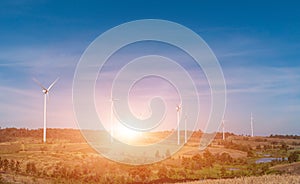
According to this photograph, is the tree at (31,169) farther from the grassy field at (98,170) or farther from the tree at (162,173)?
the tree at (162,173)

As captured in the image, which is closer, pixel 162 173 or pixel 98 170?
pixel 98 170

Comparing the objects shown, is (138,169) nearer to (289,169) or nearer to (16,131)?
(289,169)

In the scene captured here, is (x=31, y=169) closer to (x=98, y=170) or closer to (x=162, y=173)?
(x=98, y=170)

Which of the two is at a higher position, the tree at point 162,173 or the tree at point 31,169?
the tree at point 31,169

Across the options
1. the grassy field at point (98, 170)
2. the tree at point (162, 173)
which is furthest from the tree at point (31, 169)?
the tree at point (162, 173)

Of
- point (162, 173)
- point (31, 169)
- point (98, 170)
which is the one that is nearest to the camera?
point (31, 169)

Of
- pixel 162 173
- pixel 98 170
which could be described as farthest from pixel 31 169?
pixel 162 173

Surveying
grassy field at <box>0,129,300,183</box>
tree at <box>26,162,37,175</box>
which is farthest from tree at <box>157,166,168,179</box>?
tree at <box>26,162,37,175</box>

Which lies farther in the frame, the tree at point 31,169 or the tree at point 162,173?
the tree at point 162,173

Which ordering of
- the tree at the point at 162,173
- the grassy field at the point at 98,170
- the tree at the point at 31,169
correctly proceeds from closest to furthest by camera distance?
A: the grassy field at the point at 98,170 < the tree at the point at 31,169 < the tree at the point at 162,173

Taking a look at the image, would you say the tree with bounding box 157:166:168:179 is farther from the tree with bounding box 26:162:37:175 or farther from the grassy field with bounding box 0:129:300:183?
the tree with bounding box 26:162:37:175

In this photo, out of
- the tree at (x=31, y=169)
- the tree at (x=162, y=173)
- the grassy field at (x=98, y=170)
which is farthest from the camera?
the tree at (x=162, y=173)

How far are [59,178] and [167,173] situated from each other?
43.9 feet

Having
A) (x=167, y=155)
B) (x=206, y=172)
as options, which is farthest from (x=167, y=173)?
(x=167, y=155)
